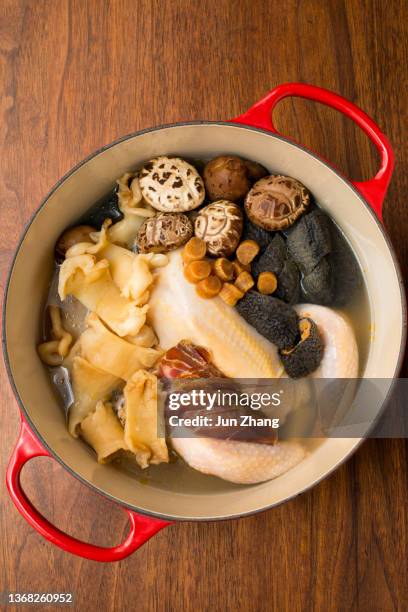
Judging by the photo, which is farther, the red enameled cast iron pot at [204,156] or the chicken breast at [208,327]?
the chicken breast at [208,327]

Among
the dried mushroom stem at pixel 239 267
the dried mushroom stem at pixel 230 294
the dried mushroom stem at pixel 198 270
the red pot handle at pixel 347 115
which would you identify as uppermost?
the red pot handle at pixel 347 115

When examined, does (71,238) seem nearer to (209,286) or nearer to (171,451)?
(209,286)

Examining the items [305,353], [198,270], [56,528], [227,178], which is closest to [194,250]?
[198,270]

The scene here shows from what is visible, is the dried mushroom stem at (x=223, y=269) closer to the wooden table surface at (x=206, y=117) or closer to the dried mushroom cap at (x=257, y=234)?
the dried mushroom cap at (x=257, y=234)

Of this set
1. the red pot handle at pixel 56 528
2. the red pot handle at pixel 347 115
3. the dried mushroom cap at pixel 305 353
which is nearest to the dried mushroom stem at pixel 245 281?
the dried mushroom cap at pixel 305 353

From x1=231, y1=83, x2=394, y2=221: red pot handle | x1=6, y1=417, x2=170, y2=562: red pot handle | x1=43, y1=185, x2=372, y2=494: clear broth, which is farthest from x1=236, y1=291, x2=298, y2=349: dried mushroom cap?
x1=6, y1=417, x2=170, y2=562: red pot handle

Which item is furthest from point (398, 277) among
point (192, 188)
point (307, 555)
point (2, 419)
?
point (2, 419)
